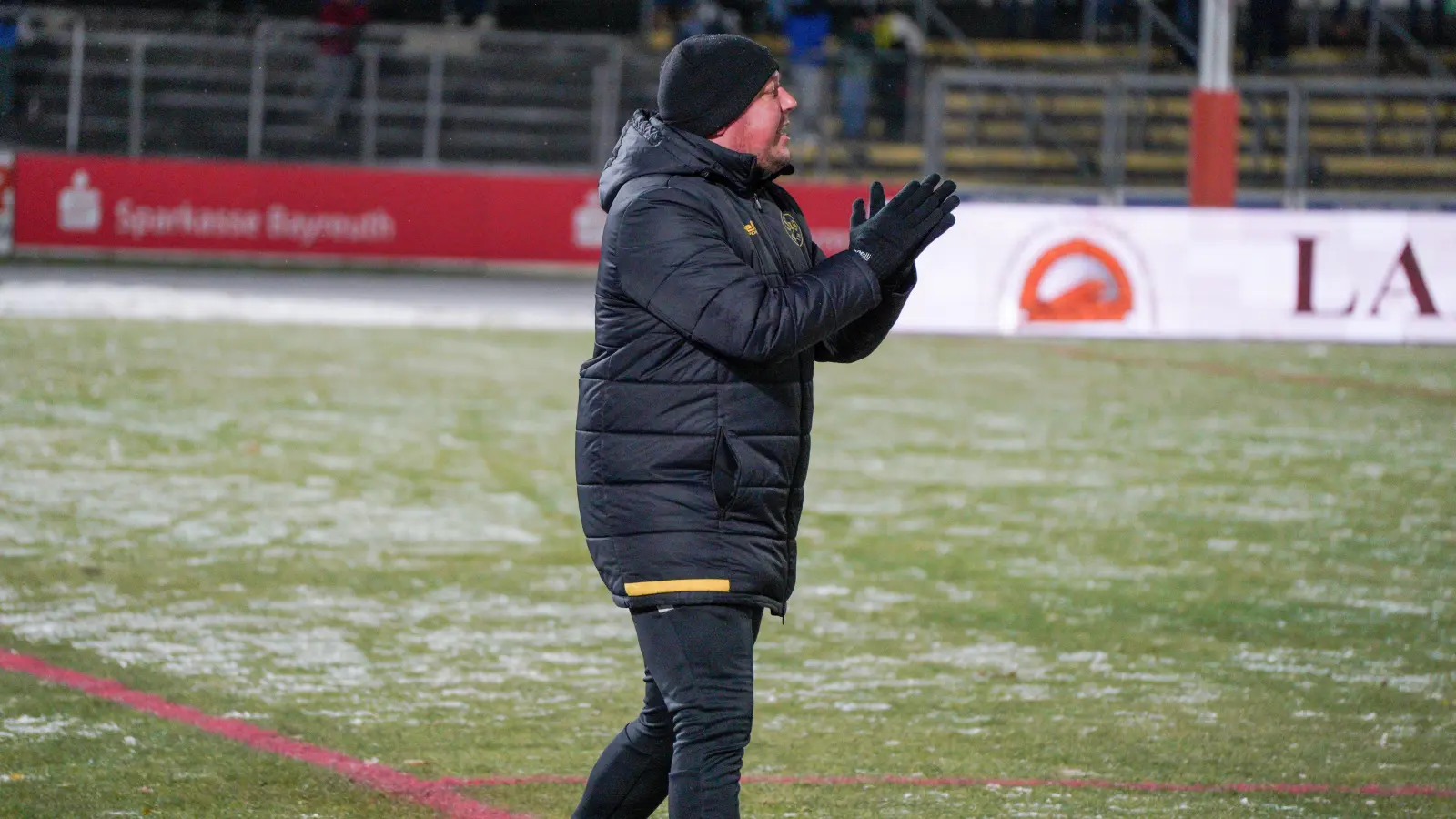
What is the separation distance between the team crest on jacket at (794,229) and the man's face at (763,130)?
0.16 meters

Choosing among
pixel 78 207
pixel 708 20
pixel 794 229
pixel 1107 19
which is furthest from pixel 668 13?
pixel 794 229

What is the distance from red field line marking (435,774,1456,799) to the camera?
5.23m

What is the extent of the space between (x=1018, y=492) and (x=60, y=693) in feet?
18.0

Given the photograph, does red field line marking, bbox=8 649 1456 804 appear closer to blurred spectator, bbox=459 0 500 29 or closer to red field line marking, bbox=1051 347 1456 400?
red field line marking, bbox=1051 347 1456 400

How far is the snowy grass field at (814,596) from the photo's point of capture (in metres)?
5.43

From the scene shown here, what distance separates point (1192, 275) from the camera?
591 inches

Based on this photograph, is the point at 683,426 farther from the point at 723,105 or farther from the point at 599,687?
the point at 599,687

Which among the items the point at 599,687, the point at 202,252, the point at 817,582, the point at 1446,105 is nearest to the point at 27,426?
the point at 817,582

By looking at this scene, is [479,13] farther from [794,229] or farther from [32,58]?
[794,229]

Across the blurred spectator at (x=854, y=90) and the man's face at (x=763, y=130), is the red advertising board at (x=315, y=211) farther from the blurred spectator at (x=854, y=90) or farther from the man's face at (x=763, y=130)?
the man's face at (x=763, y=130)

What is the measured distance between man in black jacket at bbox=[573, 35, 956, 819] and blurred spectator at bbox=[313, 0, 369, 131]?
68.8 ft

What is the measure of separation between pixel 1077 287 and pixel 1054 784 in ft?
33.3

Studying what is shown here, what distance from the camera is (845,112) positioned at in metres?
24.2

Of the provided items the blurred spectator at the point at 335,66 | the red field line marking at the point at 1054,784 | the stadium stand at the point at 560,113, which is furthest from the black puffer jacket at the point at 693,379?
the blurred spectator at the point at 335,66
